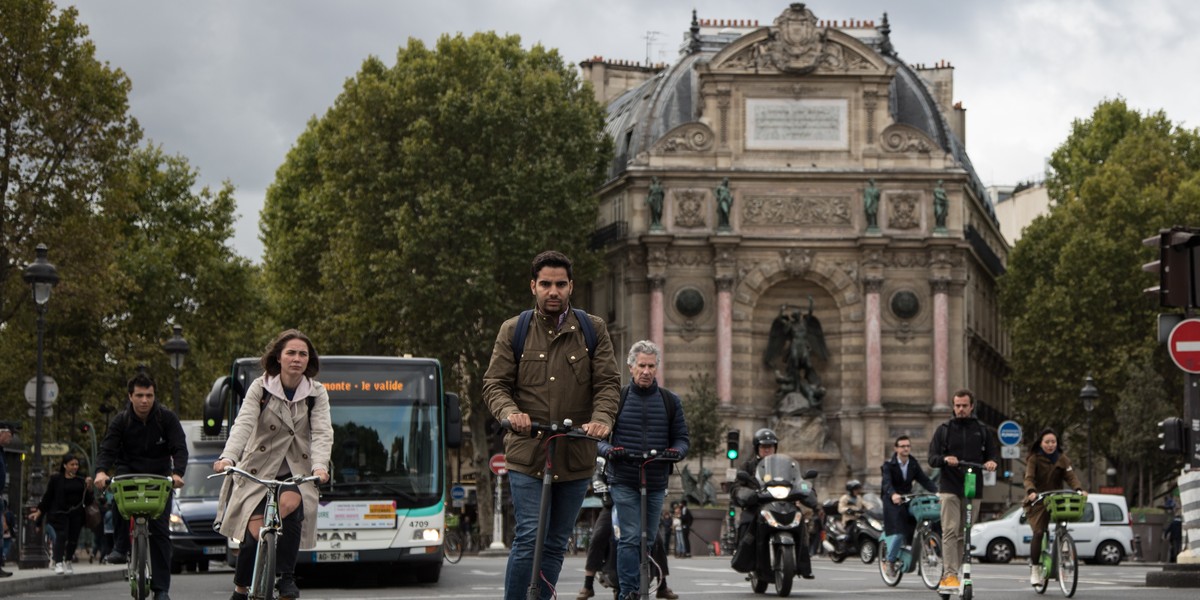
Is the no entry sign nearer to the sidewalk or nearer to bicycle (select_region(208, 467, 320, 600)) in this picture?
bicycle (select_region(208, 467, 320, 600))

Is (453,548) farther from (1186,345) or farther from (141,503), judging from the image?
(141,503)

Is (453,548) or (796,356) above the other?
(796,356)

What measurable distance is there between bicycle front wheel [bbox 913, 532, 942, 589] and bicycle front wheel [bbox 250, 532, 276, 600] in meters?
10.8

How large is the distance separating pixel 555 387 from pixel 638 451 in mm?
4628

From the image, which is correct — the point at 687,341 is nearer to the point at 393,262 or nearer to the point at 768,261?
the point at 768,261

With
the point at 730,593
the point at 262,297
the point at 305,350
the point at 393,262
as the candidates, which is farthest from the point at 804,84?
the point at 305,350

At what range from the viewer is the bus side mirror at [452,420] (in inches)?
942

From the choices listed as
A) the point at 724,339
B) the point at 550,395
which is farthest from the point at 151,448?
the point at 724,339

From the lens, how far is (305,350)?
43.5 feet

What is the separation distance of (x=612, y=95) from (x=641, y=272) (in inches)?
623

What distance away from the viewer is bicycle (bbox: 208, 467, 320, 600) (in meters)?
12.6

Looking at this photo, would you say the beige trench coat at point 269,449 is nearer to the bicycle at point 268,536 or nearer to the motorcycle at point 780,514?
the bicycle at point 268,536

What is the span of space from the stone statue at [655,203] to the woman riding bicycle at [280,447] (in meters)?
51.0

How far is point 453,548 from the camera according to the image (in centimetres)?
3803
